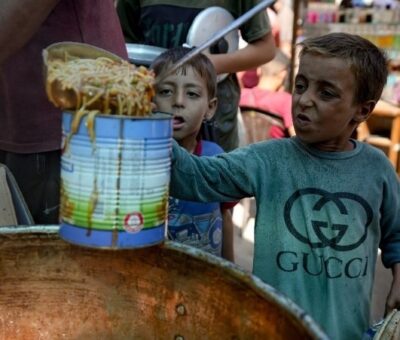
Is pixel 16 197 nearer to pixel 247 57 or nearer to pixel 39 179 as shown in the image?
pixel 39 179

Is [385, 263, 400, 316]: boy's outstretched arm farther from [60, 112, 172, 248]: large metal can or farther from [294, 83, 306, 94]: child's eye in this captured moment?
[60, 112, 172, 248]: large metal can

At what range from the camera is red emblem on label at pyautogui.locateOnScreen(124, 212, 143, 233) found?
45.5 inches

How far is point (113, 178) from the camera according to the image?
1.13 meters

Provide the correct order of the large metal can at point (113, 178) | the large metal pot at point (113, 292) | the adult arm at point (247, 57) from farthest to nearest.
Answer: the adult arm at point (247, 57) → the large metal pot at point (113, 292) → the large metal can at point (113, 178)

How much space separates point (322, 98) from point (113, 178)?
78cm

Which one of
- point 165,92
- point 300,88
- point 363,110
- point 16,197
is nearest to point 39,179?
point 16,197

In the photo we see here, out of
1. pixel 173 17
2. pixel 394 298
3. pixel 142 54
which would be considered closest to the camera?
pixel 394 298

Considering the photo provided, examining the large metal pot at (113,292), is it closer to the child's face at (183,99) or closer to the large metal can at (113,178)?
the large metal can at (113,178)

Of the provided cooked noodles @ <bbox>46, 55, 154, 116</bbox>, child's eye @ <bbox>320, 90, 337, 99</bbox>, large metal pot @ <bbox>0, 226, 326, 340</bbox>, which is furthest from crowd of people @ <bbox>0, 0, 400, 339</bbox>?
cooked noodles @ <bbox>46, 55, 154, 116</bbox>

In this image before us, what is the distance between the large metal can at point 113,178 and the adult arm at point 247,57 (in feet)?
4.57

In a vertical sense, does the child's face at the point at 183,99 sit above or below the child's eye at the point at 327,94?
below

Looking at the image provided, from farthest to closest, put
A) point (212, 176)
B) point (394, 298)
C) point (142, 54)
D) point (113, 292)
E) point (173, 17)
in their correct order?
point (173, 17), point (142, 54), point (394, 298), point (212, 176), point (113, 292)

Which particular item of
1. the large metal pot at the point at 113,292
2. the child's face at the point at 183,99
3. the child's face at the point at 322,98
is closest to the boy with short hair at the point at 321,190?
the child's face at the point at 322,98

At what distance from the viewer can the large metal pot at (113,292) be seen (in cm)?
133
